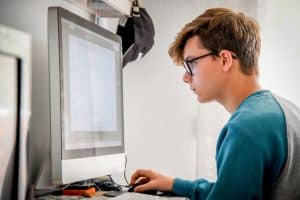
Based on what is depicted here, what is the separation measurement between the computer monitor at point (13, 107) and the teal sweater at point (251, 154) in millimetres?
483

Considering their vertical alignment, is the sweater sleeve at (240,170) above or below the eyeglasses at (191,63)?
below

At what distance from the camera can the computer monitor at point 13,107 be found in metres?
0.68

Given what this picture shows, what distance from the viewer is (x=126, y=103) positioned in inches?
90.0

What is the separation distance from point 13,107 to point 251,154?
21.8 inches

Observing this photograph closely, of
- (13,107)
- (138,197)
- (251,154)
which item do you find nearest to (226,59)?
(251,154)

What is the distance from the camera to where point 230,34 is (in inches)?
50.0

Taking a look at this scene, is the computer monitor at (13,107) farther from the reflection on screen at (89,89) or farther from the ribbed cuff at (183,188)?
the ribbed cuff at (183,188)

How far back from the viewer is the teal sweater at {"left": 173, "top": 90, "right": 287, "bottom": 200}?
100cm

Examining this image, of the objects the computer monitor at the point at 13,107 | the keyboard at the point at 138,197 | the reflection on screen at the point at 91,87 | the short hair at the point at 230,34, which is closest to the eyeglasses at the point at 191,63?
the short hair at the point at 230,34

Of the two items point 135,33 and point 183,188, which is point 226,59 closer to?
point 183,188

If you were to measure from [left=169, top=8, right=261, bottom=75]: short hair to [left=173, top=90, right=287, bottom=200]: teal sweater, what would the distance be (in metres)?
0.24

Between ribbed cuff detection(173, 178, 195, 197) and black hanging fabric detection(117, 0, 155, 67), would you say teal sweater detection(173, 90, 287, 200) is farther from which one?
black hanging fabric detection(117, 0, 155, 67)

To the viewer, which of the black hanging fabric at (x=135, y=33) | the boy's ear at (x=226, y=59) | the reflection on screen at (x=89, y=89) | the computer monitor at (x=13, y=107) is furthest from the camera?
the black hanging fabric at (x=135, y=33)

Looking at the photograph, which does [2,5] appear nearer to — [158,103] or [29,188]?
[29,188]
